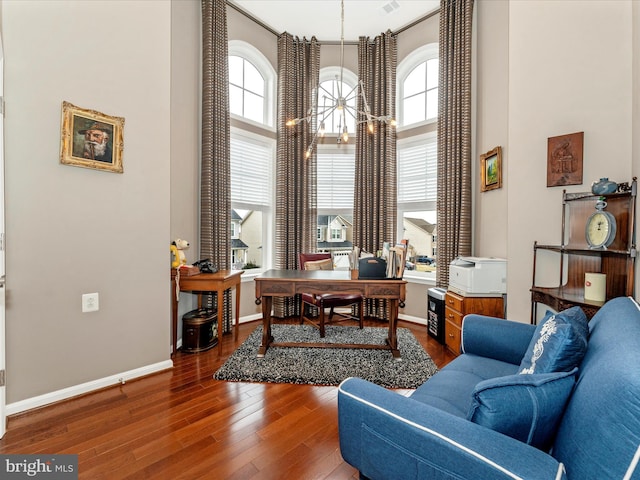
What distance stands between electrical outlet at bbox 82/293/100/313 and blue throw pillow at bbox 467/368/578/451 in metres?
2.60

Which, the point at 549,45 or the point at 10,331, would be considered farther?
the point at 549,45

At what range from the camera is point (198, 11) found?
3.45 meters

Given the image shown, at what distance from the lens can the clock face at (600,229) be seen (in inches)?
78.4

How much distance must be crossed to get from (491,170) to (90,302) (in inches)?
160

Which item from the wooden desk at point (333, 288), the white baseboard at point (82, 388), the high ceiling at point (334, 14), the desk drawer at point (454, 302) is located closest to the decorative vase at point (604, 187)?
the desk drawer at point (454, 302)

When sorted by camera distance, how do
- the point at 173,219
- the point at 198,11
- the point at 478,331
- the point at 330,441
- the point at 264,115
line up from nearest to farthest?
the point at 330,441
the point at 478,331
the point at 173,219
the point at 198,11
the point at 264,115

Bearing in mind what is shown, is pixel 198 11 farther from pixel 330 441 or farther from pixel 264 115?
pixel 330 441

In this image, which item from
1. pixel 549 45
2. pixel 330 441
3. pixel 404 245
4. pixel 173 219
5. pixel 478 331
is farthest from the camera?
pixel 173 219

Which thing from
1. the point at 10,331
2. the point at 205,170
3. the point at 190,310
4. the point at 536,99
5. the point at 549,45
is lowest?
the point at 190,310

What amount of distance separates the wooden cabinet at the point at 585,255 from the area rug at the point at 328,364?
3.75 ft

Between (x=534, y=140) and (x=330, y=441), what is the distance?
2.95 meters

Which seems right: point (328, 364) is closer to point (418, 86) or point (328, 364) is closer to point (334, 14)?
point (418, 86)

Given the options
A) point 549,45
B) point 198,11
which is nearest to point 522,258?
point 549,45

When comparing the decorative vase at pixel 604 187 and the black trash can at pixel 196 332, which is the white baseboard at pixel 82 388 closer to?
the black trash can at pixel 196 332
